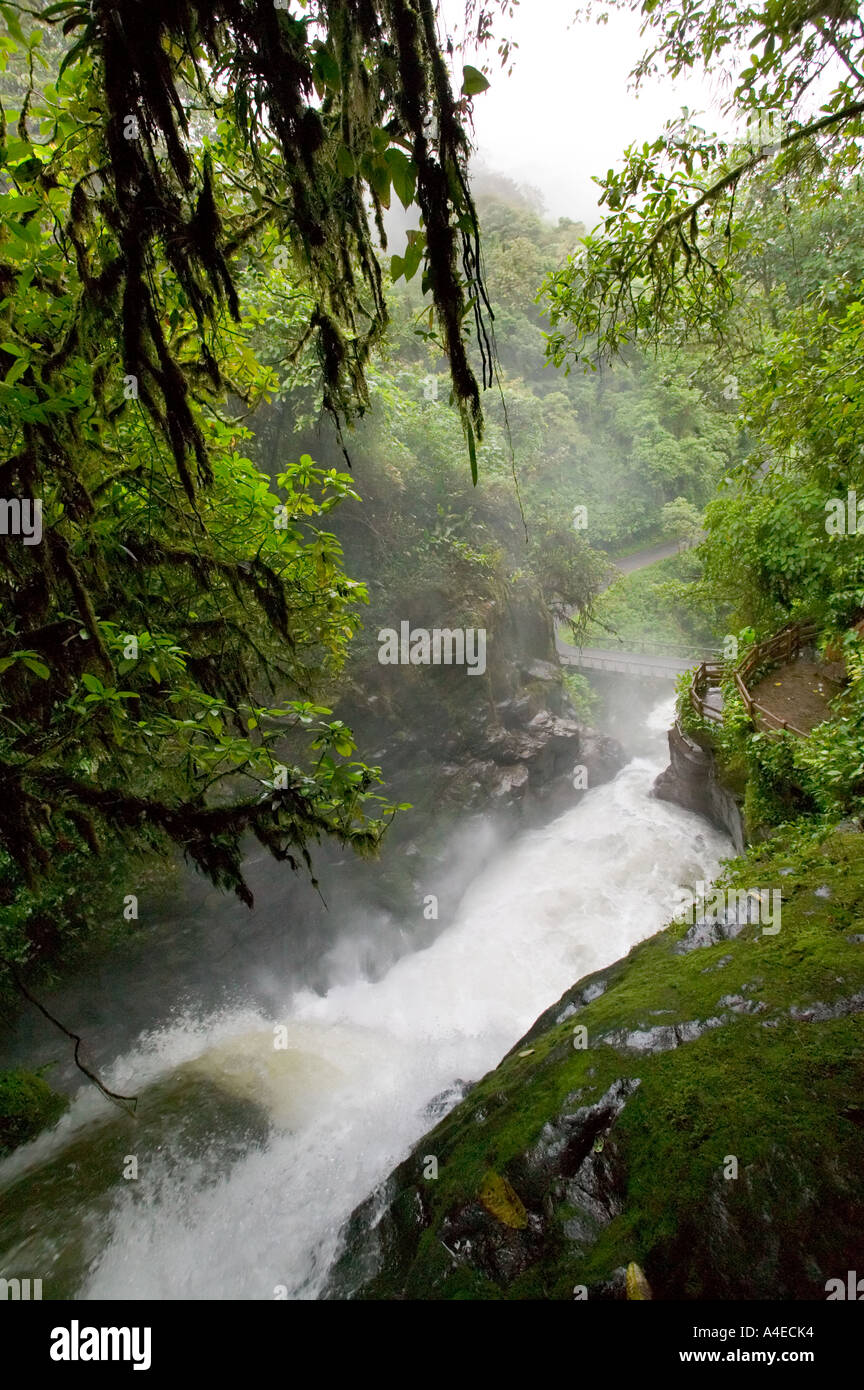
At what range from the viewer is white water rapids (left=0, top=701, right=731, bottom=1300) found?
548 cm

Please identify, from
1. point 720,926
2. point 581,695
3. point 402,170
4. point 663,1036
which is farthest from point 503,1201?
Answer: point 581,695

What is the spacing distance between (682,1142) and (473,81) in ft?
14.4

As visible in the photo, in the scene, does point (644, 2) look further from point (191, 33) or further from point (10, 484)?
point (10, 484)

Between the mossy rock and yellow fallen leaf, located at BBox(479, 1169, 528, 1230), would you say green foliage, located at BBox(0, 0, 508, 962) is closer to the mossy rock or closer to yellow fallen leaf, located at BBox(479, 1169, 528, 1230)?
yellow fallen leaf, located at BBox(479, 1169, 528, 1230)

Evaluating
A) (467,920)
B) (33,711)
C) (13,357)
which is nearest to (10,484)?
(13,357)

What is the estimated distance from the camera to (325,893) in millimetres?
11180

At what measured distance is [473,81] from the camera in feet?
5.13

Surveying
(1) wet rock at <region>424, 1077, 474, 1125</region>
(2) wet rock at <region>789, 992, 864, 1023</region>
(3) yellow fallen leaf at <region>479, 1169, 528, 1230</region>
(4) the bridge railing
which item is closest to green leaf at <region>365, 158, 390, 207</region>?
(2) wet rock at <region>789, 992, 864, 1023</region>

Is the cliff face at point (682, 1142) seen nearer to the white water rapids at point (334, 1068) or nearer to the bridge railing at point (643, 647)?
the white water rapids at point (334, 1068)

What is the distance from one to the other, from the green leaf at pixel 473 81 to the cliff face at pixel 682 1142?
165 inches

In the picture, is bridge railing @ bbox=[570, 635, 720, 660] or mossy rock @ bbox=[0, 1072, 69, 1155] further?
bridge railing @ bbox=[570, 635, 720, 660]

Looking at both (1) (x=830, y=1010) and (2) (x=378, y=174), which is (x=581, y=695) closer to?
(1) (x=830, y=1010)

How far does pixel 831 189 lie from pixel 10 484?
20.6 feet

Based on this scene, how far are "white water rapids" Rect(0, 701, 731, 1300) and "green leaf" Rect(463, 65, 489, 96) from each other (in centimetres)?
758
